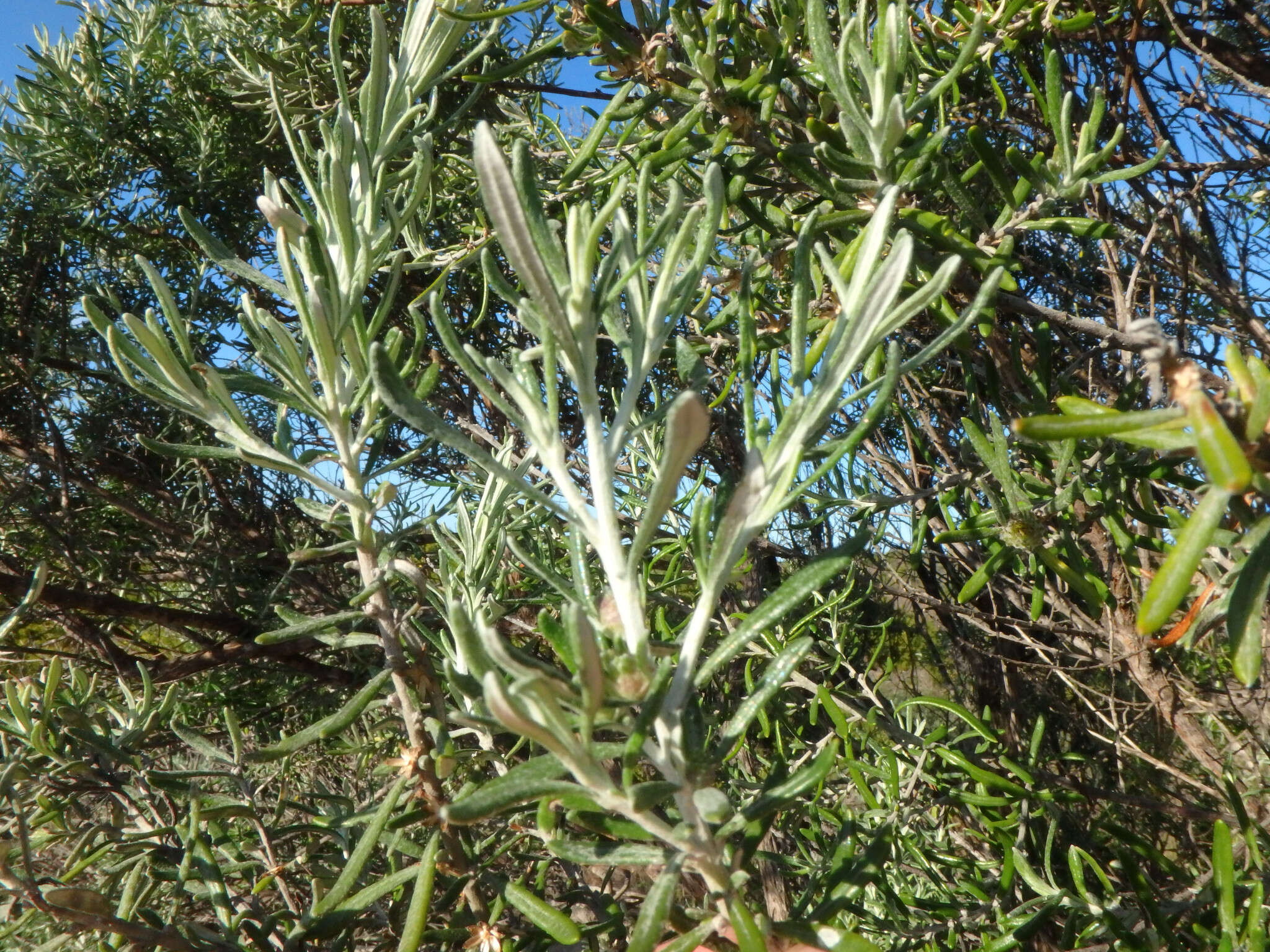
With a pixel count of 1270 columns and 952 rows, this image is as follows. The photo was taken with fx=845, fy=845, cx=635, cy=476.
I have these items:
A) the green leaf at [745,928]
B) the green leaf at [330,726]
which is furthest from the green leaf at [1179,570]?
the green leaf at [330,726]

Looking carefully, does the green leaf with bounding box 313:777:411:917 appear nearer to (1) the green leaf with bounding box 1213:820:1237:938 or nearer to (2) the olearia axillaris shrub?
(2) the olearia axillaris shrub

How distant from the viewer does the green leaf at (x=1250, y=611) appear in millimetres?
468

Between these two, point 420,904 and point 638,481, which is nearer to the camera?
point 420,904

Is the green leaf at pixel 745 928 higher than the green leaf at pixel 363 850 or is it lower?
lower

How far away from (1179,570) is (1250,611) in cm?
6

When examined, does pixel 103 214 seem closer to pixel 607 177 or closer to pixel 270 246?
pixel 270 246

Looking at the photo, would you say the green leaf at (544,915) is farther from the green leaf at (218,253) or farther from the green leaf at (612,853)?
the green leaf at (218,253)

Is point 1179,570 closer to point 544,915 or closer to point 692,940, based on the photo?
point 692,940

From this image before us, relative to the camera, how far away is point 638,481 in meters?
1.59

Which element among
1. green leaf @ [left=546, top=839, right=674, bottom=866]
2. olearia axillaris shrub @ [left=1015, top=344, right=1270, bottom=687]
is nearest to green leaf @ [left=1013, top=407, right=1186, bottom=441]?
olearia axillaris shrub @ [left=1015, top=344, right=1270, bottom=687]

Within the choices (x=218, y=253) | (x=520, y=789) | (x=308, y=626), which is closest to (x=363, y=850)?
(x=308, y=626)

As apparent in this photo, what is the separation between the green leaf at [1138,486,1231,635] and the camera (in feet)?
1.47

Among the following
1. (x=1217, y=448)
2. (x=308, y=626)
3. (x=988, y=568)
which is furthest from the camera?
(x=988, y=568)

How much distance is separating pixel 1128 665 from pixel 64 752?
61.7 inches
